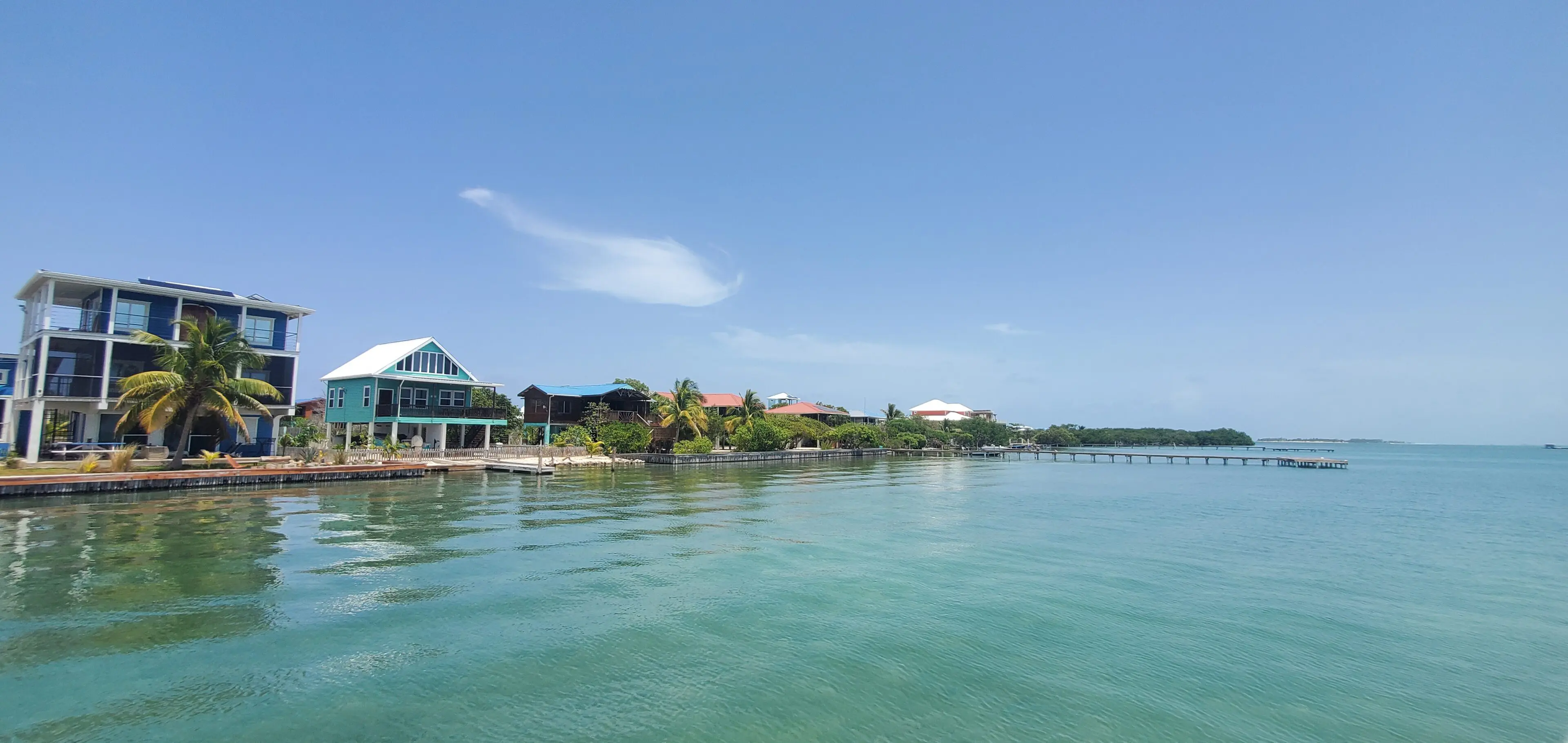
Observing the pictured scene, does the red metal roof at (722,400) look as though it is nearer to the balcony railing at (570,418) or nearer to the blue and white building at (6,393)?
the balcony railing at (570,418)

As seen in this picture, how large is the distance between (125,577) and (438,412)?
3077cm

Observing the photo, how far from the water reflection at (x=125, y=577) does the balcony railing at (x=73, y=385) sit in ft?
36.5

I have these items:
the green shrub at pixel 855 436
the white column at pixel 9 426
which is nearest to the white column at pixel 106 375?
the white column at pixel 9 426

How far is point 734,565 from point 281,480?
2402cm

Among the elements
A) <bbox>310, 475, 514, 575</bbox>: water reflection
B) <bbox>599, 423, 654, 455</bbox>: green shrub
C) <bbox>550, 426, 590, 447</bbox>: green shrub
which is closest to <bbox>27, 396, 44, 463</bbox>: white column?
<bbox>310, 475, 514, 575</bbox>: water reflection

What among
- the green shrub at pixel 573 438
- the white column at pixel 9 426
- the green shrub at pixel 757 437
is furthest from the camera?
the green shrub at pixel 757 437

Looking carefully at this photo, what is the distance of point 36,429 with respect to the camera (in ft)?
97.6

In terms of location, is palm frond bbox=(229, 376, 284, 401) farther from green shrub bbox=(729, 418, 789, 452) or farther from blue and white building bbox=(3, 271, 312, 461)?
green shrub bbox=(729, 418, 789, 452)

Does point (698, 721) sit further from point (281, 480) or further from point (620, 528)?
point (281, 480)

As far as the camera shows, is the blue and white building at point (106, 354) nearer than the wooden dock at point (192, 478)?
No

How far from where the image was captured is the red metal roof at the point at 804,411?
76.4m

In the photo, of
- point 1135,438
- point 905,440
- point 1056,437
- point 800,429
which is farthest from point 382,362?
point 1135,438

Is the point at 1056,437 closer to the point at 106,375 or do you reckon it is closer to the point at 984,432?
the point at 984,432

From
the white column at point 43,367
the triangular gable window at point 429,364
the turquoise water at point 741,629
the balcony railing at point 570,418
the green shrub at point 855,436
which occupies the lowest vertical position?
the turquoise water at point 741,629
